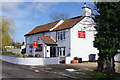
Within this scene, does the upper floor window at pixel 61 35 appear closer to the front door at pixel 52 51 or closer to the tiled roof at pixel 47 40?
the tiled roof at pixel 47 40

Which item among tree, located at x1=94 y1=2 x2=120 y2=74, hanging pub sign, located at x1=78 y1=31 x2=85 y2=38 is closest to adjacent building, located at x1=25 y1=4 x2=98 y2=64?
hanging pub sign, located at x1=78 y1=31 x2=85 y2=38

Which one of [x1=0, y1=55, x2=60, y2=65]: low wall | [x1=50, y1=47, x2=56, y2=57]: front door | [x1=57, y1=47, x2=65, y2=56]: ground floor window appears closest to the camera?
[x1=0, y1=55, x2=60, y2=65]: low wall

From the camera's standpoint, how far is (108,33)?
38.1 feet

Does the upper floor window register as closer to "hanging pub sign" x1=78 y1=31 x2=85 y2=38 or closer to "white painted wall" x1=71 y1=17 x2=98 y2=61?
"white painted wall" x1=71 y1=17 x2=98 y2=61

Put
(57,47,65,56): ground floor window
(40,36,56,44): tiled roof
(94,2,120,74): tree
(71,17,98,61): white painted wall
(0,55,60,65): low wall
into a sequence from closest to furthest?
(94,2,120,74): tree
(0,55,60,65): low wall
(71,17,98,61): white painted wall
(57,47,65,56): ground floor window
(40,36,56,44): tiled roof

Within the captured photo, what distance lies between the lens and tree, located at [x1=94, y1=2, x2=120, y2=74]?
11.4 meters

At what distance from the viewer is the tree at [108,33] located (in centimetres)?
1138

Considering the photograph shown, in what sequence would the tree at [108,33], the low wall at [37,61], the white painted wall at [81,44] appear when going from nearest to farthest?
the tree at [108,33], the low wall at [37,61], the white painted wall at [81,44]

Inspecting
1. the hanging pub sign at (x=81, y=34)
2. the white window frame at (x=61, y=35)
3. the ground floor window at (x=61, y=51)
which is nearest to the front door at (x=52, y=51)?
the ground floor window at (x=61, y=51)

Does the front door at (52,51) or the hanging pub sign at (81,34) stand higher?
the hanging pub sign at (81,34)

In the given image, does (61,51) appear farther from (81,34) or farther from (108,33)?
(108,33)

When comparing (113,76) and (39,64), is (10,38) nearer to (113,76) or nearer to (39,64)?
(39,64)

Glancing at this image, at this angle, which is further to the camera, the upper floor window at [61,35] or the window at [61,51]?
the upper floor window at [61,35]

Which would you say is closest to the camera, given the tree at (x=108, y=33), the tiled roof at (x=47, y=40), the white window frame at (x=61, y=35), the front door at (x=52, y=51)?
the tree at (x=108, y=33)
